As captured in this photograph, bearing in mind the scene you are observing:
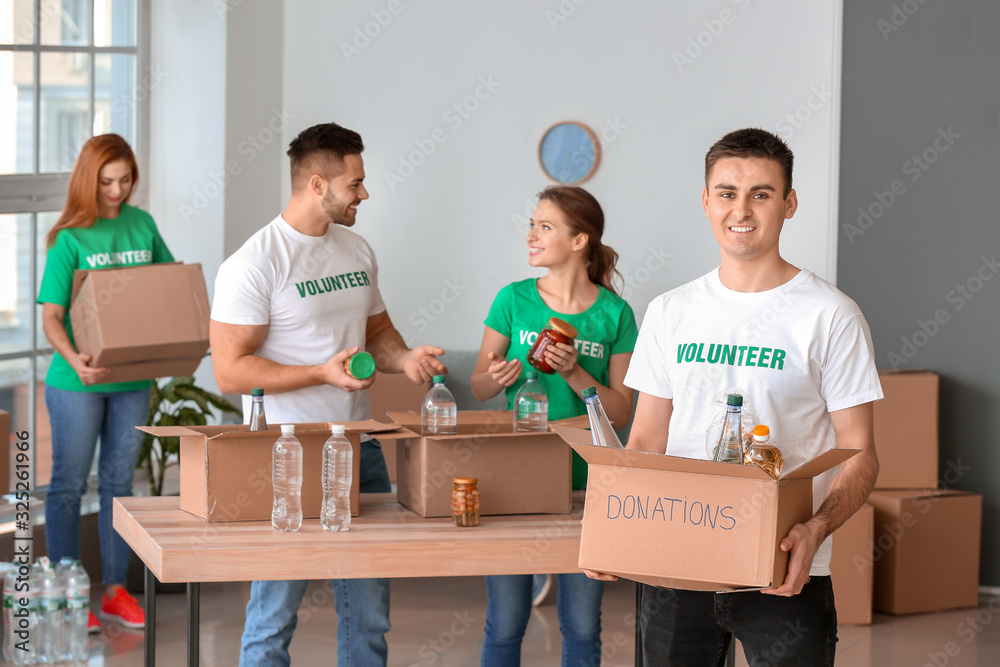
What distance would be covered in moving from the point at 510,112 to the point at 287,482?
3.02 meters

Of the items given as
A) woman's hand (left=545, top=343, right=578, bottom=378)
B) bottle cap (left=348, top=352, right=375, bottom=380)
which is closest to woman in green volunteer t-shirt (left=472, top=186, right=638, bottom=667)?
woman's hand (left=545, top=343, right=578, bottom=378)

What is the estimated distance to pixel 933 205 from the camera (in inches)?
169

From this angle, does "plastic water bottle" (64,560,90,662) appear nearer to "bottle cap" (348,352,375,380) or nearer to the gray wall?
"bottle cap" (348,352,375,380)

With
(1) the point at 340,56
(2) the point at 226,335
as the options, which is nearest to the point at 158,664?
(2) the point at 226,335

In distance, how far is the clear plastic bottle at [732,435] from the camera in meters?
1.66

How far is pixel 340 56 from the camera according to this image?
492cm

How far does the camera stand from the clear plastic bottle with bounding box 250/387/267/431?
7.13 ft

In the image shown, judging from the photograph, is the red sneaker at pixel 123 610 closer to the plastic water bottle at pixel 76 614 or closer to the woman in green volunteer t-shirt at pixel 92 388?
the woman in green volunteer t-shirt at pixel 92 388

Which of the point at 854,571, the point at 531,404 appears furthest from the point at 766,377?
the point at 854,571

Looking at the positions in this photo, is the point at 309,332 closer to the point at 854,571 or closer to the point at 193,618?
the point at 193,618

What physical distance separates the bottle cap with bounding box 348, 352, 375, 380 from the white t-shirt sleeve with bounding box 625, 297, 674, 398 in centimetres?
67

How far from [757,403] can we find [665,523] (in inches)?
11.4

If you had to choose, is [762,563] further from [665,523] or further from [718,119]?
[718,119]

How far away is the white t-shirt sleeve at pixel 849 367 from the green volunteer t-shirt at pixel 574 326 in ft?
3.04
